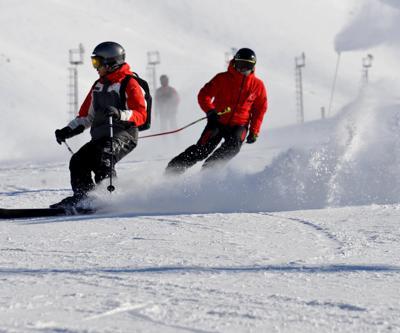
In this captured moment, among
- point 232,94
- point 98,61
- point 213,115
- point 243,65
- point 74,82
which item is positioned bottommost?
point 213,115

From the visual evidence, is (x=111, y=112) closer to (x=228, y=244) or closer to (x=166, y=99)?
(x=228, y=244)

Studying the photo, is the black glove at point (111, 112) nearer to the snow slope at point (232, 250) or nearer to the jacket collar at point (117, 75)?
the jacket collar at point (117, 75)

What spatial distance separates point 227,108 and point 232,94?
159mm

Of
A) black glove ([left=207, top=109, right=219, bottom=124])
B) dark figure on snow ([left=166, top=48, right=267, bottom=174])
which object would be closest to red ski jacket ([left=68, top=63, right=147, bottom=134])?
A: black glove ([left=207, top=109, right=219, bottom=124])

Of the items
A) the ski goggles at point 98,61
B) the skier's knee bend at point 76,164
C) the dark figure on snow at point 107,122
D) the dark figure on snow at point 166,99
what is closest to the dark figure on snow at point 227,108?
the dark figure on snow at point 107,122

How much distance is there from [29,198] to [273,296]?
19.0 ft

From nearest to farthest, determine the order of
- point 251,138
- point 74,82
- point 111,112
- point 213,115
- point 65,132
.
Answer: point 111,112, point 65,132, point 213,115, point 251,138, point 74,82

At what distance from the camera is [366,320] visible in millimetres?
3268

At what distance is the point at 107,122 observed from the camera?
7363mm

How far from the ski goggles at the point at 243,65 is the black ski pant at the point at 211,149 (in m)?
0.59

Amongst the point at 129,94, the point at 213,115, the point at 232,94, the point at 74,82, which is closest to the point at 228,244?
the point at 129,94

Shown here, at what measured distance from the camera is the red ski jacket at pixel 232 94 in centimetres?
872

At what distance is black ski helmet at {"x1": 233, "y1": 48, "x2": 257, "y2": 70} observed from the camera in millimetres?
8602

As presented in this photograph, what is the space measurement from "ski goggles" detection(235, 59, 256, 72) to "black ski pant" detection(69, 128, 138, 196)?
1.77m
